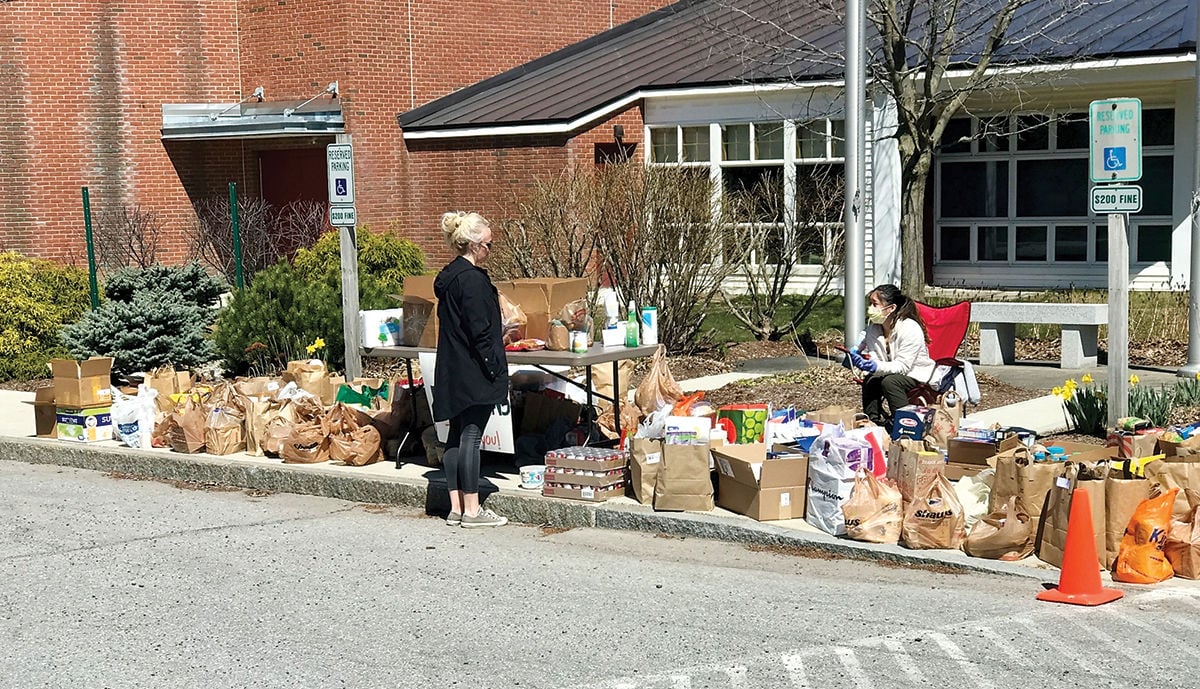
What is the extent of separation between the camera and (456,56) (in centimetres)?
2555

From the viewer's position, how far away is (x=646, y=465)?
8.59m

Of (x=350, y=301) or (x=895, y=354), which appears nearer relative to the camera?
(x=895, y=354)

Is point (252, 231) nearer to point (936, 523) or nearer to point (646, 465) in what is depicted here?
point (646, 465)

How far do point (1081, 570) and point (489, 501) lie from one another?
12.7 ft

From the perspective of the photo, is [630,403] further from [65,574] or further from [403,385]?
[65,574]

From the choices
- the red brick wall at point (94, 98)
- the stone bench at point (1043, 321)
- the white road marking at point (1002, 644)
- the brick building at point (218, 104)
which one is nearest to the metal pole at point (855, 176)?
the stone bench at point (1043, 321)

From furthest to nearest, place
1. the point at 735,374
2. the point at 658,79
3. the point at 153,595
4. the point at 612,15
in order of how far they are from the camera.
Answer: the point at 612,15 → the point at 658,79 → the point at 735,374 → the point at 153,595

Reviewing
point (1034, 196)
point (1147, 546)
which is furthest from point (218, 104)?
point (1147, 546)

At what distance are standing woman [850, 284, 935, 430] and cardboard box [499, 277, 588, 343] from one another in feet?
7.50

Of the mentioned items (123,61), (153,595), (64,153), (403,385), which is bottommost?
(153,595)

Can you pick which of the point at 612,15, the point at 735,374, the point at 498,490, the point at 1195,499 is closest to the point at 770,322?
the point at 735,374

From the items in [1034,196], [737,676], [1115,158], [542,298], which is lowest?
Result: [737,676]

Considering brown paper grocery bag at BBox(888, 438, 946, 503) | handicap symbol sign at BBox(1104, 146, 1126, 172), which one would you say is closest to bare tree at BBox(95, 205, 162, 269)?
handicap symbol sign at BBox(1104, 146, 1126, 172)

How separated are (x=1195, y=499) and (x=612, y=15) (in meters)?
23.1
